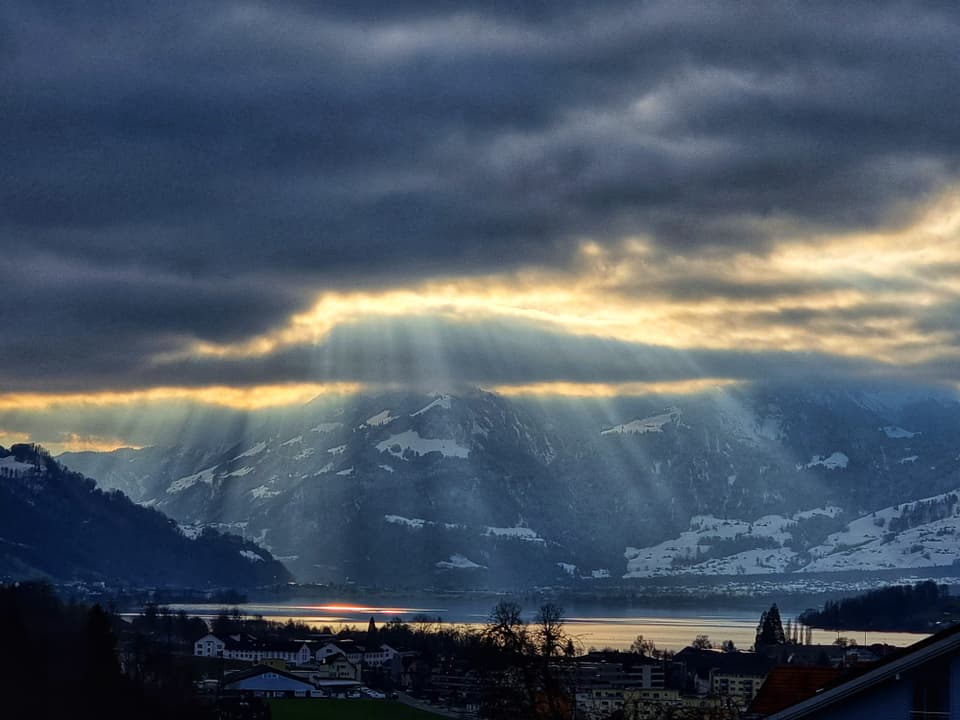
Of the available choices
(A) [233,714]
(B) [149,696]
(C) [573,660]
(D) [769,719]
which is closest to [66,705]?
(B) [149,696]

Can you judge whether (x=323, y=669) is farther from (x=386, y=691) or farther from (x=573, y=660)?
(x=573, y=660)

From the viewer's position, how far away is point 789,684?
29.9 meters

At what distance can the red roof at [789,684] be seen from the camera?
2912 cm

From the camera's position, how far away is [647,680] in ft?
484

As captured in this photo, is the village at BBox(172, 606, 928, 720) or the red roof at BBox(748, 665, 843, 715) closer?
the red roof at BBox(748, 665, 843, 715)

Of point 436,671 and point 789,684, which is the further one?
point 436,671

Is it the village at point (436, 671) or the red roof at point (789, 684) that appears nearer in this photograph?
the red roof at point (789, 684)

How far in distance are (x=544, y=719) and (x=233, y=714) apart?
80.0 meters

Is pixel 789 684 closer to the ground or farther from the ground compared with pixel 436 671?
closer to the ground

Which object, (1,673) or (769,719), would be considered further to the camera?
(1,673)

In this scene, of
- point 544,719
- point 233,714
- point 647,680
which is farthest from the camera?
point 647,680

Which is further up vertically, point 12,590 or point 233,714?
point 12,590

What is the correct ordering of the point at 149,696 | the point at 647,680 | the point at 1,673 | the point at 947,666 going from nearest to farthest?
the point at 947,666 < the point at 1,673 < the point at 149,696 < the point at 647,680

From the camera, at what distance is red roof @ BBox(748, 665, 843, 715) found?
2912 cm
